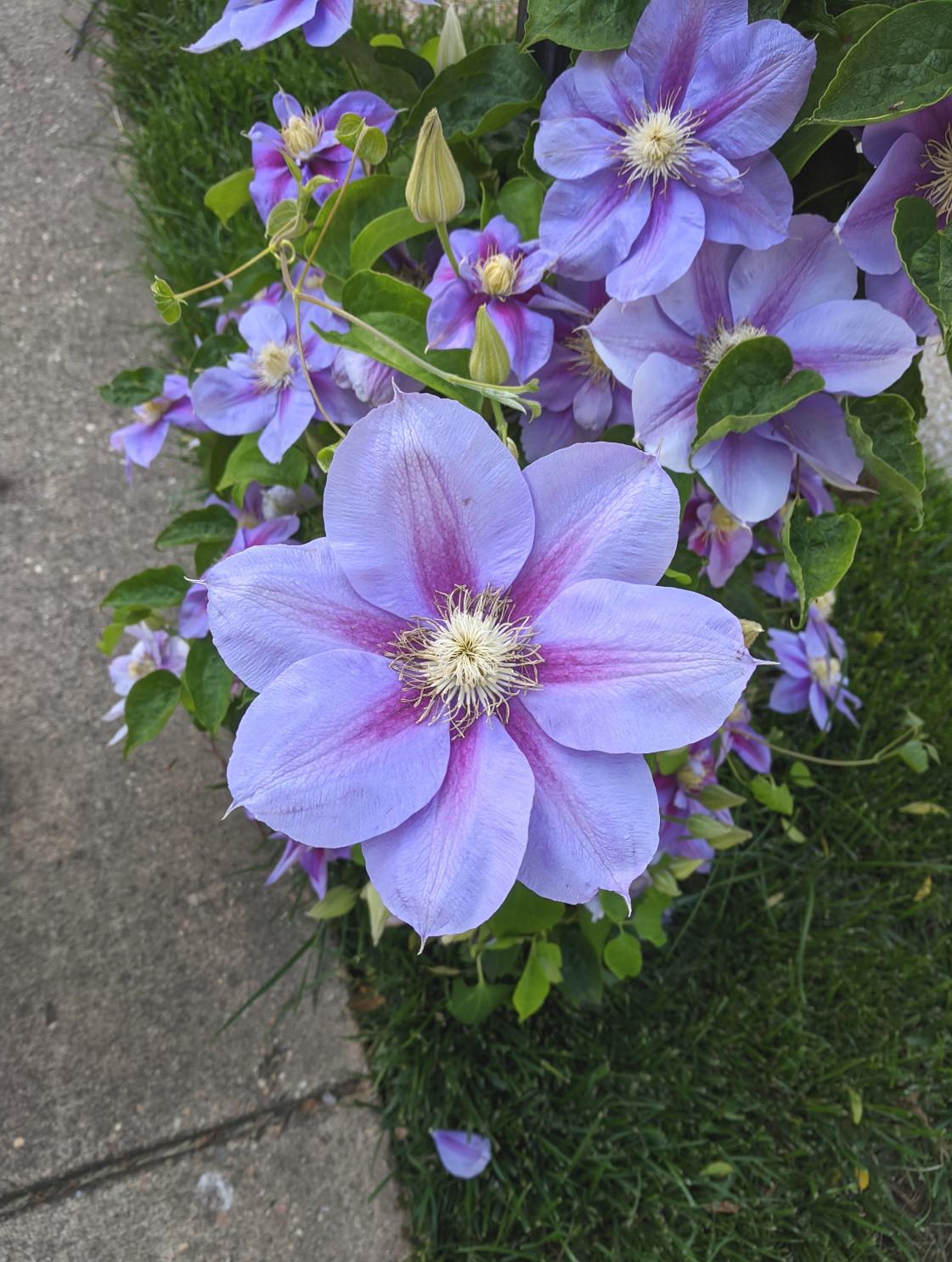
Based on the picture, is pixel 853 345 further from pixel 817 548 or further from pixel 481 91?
pixel 481 91

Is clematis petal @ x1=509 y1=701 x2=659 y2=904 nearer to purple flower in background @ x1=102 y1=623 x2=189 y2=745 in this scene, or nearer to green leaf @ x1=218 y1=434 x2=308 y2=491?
green leaf @ x1=218 y1=434 x2=308 y2=491

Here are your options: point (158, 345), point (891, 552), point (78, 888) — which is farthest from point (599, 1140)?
point (158, 345)

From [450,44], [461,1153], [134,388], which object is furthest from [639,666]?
[461,1153]

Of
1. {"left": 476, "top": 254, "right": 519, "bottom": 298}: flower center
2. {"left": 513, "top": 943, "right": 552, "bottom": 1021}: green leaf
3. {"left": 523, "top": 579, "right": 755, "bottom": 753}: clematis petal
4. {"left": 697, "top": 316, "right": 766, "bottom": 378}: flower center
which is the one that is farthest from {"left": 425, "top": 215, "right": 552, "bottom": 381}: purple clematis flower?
{"left": 513, "top": 943, "right": 552, "bottom": 1021}: green leaf

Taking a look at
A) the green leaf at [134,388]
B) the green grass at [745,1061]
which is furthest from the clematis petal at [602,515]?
the green grass at [745,1061]

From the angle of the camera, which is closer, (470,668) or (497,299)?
(470,668)

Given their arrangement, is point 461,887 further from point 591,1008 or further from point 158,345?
point 158,345
